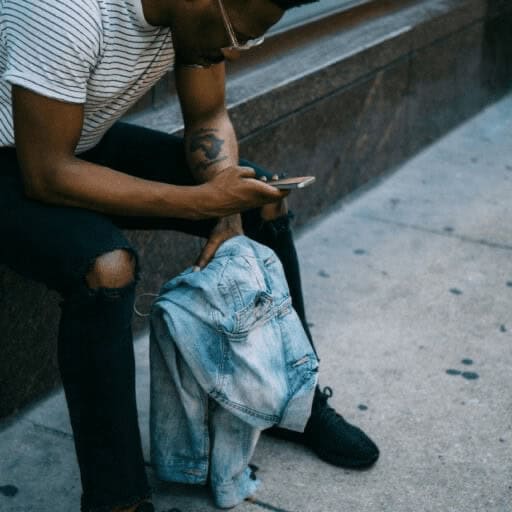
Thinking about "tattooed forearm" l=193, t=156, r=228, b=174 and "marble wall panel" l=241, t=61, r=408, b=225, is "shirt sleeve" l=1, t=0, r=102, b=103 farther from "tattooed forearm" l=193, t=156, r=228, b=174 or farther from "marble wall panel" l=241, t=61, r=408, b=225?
"marble wall panel" l=241, t=61, r=408, b=225

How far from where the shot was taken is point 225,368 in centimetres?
247

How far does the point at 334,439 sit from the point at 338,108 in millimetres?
2192

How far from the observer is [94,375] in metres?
2.30

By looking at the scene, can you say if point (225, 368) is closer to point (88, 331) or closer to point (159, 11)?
point (88, 331)

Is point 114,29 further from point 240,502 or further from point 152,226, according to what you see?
point 240,502

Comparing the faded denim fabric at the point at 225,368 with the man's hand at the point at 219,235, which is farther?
the man's hand at the point at 219,235

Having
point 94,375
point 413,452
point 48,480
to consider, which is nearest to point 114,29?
point 94,375

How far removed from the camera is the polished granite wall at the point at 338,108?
3104mm

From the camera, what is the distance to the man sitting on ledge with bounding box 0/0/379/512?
220 centimetres

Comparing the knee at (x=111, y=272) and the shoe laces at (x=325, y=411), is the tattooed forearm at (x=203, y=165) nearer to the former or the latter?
the knee at (x=111, y=272)

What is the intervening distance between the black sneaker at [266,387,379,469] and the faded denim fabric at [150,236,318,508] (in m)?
0.29

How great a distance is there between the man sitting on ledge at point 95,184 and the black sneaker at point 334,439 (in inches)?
24.7

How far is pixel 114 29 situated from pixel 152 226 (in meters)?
0.63

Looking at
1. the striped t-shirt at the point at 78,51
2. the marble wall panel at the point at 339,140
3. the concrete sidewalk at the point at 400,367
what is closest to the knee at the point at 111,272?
the striped t-shirt at the point at 78,51
